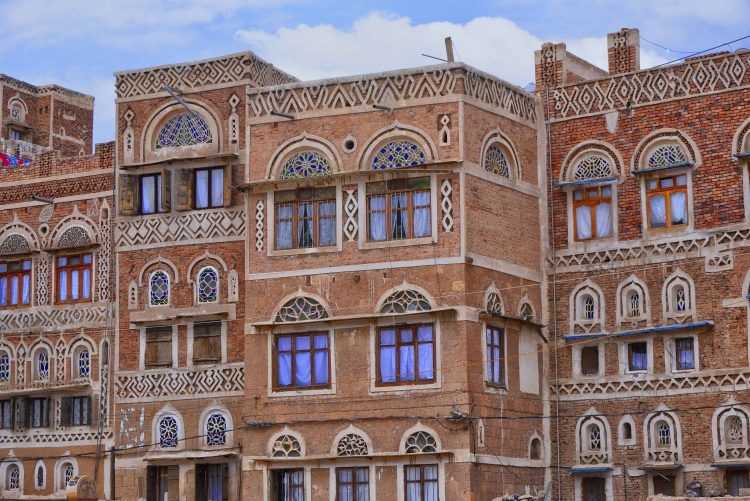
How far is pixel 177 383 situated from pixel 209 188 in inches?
175

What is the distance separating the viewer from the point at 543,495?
35.9 metres

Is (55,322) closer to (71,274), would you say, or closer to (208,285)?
(71,274)

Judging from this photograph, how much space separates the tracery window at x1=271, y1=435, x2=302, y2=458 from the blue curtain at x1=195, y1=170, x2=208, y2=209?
6055 mm

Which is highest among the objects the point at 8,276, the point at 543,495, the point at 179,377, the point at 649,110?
the point at 649,110

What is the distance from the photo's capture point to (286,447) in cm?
3594

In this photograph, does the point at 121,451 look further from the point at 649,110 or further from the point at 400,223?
the point at 649,110

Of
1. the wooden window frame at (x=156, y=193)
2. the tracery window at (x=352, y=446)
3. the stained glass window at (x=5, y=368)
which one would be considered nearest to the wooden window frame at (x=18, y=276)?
the stained glass window at (x=5, y=368)

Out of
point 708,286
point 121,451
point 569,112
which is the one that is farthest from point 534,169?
point 121,451

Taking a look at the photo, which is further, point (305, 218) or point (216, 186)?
point (216, 186)

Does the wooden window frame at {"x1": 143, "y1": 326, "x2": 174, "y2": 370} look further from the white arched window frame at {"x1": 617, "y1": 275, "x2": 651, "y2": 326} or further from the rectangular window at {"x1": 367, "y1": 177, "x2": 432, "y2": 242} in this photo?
the white arched window frame at {"x1": 617, "y1": 275, "x2": 651, "y2": 326}

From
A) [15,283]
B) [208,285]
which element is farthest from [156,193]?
[15,283]

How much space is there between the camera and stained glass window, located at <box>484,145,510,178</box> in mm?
36250

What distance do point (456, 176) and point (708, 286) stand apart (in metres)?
5.62

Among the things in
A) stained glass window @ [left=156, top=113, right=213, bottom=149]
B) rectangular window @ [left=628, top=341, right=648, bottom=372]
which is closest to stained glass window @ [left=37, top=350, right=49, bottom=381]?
stained glass window @ [left=156, top=113, right=213, bottom=149]
